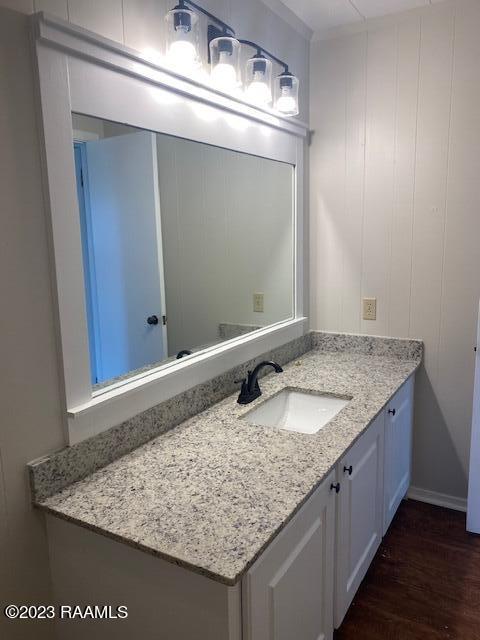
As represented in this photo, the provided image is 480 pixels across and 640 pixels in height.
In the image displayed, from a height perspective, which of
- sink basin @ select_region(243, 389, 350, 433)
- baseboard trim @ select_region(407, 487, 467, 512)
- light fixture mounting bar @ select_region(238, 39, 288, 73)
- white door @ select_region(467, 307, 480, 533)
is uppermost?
light fixture mounting bar @ select_region(238, 39, 288, 73)

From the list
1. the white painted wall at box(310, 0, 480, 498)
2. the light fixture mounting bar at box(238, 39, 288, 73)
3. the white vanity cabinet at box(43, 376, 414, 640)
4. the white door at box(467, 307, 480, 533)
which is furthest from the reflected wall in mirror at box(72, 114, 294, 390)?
the white door at box(467, 307, 480, 533)

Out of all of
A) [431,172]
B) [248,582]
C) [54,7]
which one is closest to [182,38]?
[54,7]

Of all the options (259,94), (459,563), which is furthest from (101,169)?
(459,563)

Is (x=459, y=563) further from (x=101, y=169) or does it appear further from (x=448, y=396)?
(x=101, y=169)

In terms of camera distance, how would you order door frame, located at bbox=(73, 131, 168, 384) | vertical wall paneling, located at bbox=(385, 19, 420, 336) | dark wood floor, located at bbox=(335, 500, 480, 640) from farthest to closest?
vertical wall paneling, located at bbox=(385, 19, 420, 336), dark wood floor, located at bbox=(335, 500, 480, 640), door frame, located at bbox=(73, 131, 168, 384)

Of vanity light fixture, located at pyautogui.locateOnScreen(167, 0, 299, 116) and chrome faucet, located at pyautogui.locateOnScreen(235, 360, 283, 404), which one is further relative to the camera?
chrome faucet, located at pyautogui.locateOnScreen(235, 360, 283, 404)

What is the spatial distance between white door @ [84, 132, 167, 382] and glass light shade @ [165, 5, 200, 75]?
0.25 metres

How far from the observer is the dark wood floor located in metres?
1.78

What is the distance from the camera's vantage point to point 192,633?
1106 millimetres

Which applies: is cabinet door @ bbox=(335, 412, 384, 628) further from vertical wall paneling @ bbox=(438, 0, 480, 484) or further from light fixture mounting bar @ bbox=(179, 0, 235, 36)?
light fixture mounting bar @ bbox=(179, 0, 235, 36)

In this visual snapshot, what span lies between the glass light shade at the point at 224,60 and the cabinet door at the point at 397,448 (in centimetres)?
140

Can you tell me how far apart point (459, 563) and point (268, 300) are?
4.71 feet

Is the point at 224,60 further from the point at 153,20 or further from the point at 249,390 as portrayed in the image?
the point at 249,390

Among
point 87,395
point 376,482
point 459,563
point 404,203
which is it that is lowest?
point 459,563
